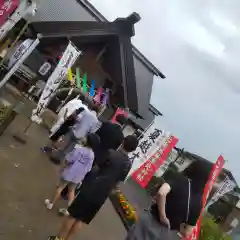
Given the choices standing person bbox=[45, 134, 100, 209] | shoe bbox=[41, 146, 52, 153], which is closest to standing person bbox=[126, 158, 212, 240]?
standing person bbox=[45, 134, 100, 209]

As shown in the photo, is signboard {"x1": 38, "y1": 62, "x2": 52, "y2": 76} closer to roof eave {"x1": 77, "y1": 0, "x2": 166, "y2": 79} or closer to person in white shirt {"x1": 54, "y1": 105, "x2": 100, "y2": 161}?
roof eave {"x1": 77, "y1": 0, "x2": 166, "y2": 79}

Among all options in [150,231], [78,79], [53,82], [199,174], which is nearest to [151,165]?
[53,82]

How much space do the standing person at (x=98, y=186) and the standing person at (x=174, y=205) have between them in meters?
1.21

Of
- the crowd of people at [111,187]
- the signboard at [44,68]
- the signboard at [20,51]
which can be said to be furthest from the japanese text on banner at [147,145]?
the signboard at [44,68]

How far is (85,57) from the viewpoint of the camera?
1933cm

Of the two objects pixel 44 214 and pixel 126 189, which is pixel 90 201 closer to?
pixel 44 214

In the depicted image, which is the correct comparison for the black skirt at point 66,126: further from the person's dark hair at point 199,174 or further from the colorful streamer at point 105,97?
the colorful streamer at point 105,97

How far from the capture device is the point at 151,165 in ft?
39.4

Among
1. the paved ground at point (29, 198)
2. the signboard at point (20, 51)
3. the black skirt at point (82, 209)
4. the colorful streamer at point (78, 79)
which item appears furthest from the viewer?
the colorful streamer at point (78, 79)

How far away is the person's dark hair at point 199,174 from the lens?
4142 millimetres

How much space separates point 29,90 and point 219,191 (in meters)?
10.1

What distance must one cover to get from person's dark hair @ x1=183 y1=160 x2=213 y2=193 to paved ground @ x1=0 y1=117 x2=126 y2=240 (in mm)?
2685

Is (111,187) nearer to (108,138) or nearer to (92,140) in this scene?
(92,140)

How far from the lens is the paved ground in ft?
19.7
